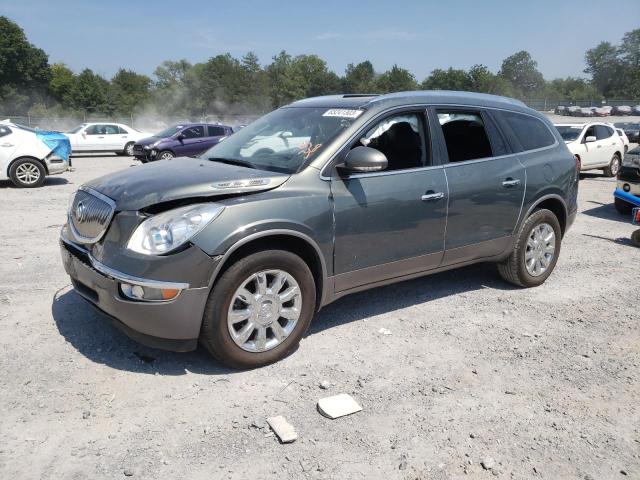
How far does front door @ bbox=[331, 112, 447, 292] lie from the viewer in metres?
3.96

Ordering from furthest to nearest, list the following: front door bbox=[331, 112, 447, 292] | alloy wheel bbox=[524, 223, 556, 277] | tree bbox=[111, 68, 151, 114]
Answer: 1. tree bbox=[111, 68, 151, 114]
2. alloy wheel bbox=[524, 223, 556, 277]
3. front door bbox=[331, 112, 447, 292]

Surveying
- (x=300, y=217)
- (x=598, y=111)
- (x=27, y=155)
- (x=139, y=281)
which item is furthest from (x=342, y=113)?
(x=598, y=111)

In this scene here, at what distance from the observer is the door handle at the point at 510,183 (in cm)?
493

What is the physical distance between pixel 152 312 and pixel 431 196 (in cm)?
234

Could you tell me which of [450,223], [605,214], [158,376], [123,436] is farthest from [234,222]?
[605,214]

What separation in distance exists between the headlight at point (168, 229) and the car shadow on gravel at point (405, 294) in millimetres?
1483

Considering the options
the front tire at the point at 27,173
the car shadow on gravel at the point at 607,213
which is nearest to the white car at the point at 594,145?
the car shadow on gravel at the point at 607,213

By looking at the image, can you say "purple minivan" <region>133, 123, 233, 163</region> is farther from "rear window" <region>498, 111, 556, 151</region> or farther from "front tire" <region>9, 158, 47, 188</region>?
"rear window" <region>498, 111, 556, 151</region>

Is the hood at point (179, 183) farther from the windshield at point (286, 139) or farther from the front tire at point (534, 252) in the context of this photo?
the front tire at point (534, 252)

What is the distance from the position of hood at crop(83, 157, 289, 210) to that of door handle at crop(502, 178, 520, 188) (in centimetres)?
223

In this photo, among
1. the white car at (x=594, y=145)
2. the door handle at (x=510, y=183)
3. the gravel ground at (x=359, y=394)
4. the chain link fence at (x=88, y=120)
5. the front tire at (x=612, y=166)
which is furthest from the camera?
the chain link fence at (x=88, y=120)

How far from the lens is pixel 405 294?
531 centimetres

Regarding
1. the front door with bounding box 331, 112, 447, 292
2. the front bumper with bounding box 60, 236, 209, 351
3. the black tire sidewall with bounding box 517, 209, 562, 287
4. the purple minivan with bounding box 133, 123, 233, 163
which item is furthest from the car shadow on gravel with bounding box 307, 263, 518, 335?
the purple minivan with bounding box 133, 123, 233, 163

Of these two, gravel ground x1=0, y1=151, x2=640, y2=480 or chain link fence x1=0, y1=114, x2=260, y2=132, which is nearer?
gravel ground x1=0, y1=151, x2=640, y2=480
